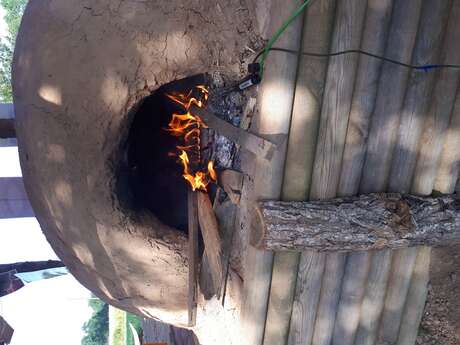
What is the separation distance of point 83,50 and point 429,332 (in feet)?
9.33

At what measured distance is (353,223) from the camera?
7.59ft

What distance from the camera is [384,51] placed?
222cm

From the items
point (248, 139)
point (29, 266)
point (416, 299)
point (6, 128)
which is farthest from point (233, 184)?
point (29, 266)

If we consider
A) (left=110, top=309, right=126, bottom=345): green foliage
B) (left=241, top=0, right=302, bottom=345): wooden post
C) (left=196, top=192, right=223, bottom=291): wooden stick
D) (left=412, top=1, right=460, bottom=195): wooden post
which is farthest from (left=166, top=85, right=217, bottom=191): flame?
(left=110, top=309, right=126, bottom=345): green foliage

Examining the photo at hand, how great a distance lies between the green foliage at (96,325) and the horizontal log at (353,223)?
763 inches

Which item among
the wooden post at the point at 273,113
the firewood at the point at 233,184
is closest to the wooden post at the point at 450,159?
the wooden post at the point at 273,113

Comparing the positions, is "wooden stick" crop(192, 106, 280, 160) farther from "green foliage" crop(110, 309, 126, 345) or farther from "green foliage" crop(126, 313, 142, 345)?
"green foliage" crop(110, 309, 126, 345)

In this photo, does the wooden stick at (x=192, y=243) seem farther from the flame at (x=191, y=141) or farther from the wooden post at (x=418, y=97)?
the wooden post at (x=418, y=97)

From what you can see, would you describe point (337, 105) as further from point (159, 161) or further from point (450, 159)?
point (159, 161)

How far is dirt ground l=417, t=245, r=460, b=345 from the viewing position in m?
2.74

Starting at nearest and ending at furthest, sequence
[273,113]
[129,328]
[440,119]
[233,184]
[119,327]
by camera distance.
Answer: [273,113] < [440,119] < [233,184] < [129,328] < [119,327]

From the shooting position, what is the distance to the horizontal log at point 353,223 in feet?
7.41

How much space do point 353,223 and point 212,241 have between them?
96cm

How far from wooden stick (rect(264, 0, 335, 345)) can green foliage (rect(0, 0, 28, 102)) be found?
16.8 meters
